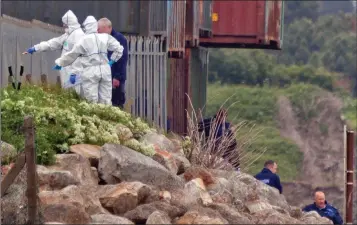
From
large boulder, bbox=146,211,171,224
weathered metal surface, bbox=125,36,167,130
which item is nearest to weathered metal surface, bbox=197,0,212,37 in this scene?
weathered metal surface, bbox=125,36,167,130

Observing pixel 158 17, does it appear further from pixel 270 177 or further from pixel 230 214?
pixel 230 214

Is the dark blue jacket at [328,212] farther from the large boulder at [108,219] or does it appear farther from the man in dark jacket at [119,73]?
the large boulder at [108,219]

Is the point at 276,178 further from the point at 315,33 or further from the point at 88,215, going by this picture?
the point at 315,33

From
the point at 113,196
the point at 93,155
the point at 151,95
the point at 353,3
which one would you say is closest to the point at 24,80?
the point at 151,95

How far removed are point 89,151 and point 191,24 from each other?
52.4 feet

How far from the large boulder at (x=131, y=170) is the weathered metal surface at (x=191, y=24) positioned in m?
15.7

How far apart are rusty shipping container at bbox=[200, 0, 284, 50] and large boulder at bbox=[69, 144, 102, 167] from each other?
63.9ft

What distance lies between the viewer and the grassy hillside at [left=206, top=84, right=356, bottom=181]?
75.2 m

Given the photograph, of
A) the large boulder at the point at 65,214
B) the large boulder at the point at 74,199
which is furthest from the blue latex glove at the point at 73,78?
the large boulder at the point at 65,214

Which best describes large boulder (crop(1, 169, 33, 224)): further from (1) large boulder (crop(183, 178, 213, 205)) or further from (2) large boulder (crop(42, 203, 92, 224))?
(1) large boulder (crop(183, 178, 213, 205))

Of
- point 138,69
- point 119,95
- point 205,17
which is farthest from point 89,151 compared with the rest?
point 205,17

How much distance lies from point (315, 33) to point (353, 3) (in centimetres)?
2129

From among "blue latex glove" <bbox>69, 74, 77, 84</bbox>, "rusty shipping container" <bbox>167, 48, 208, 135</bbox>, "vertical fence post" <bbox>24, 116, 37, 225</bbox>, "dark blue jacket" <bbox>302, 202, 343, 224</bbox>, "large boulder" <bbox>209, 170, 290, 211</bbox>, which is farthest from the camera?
"rusty shipping container" <bbox>167, 48, 208, 135</bbox>

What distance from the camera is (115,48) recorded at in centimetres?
2041
